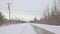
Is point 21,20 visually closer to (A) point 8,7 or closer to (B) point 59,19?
(A) point 8,7

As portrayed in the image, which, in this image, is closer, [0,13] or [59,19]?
[59,19]

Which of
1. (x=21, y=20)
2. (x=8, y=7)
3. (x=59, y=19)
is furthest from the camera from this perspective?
(x=21, y=20)

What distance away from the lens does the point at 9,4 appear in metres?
71.4

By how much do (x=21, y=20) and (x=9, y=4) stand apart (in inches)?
2569

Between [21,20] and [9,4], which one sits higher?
[9,4]

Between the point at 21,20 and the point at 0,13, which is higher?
the point at 0,13

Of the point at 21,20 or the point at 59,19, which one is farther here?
the point at 21,20

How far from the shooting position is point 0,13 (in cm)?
7262

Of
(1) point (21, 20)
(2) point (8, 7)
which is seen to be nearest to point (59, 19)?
(2) point (8, 7)

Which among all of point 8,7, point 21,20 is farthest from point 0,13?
point 21,20

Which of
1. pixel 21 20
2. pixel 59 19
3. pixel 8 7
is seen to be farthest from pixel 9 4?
pixel 21 20

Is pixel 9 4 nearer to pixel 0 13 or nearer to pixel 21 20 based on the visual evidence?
pixel 0 13

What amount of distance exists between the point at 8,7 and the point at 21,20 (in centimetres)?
6565

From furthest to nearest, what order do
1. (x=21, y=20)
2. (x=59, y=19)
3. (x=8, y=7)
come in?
(x=21, y=20), (x=8, y=7), (x=59, y=19)
